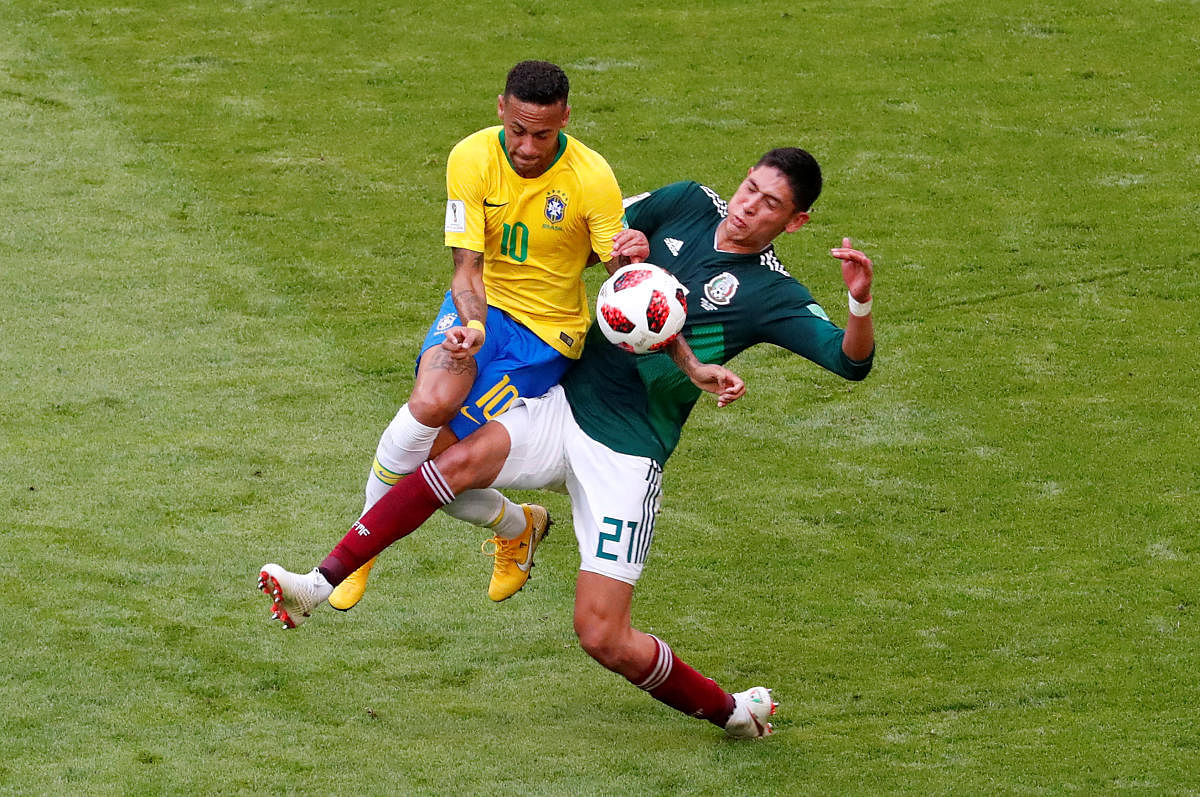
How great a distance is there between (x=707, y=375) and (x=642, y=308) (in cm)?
36

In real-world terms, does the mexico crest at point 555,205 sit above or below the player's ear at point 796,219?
below

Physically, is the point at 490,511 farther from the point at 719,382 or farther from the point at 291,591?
the point at 719,382

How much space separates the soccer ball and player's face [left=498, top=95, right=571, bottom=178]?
0.64 metres

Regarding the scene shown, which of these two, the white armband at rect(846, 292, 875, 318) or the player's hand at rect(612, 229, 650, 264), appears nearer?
the white armband at rect(846, 292, 875, 318)

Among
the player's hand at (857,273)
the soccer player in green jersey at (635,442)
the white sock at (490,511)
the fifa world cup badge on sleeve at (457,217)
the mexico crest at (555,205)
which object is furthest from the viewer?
the white sock at (490,511)

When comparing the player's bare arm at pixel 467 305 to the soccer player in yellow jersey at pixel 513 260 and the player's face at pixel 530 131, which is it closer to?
the soccer player in yellow jersey at pixel 513 260

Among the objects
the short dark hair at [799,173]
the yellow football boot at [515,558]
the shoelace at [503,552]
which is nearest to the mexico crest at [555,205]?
the short dark hair at [799,173]

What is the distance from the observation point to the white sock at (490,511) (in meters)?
7.36

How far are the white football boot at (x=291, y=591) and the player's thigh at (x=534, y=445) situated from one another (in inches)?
32.4

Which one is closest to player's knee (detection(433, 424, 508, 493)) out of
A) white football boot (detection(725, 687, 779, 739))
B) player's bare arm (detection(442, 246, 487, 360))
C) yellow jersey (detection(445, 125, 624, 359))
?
player's bare arm (detection(442, 246, 487, 360))

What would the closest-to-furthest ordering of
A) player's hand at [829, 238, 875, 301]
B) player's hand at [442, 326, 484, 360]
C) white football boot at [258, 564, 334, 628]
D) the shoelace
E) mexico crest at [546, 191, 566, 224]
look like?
1. player's hand at [829, 238, 875, 301]
2. player's hand at [442, 326, 484, 360]
3. white football boot at [258, 564, 334, 628]
4. mexico crest at [546, 191, 566, 224]
5. the shoelace

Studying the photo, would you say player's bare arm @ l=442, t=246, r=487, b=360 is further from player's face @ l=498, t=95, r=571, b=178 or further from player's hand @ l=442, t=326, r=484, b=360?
player's face @ l=498, t=95, r=571, b=178

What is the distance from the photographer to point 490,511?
7496mm

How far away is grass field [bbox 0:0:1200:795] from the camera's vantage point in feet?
23.0
